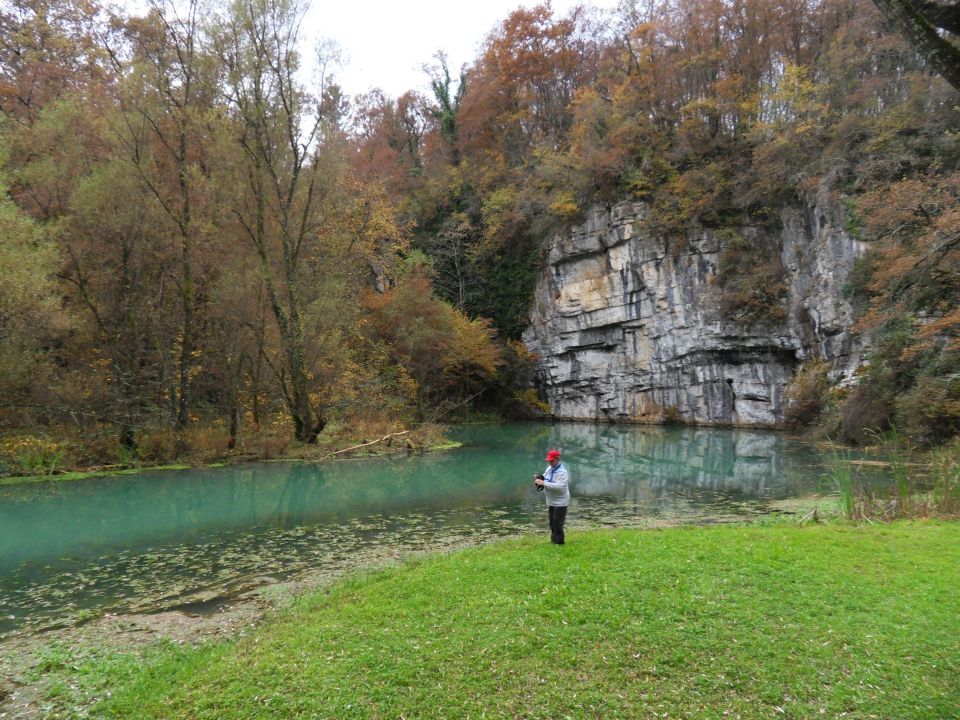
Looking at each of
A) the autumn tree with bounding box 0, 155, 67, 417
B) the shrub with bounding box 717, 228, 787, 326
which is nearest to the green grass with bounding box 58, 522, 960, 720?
the autumn tree with bounding box 0, 155, 67, 417

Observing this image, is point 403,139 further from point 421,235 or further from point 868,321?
point 868,321

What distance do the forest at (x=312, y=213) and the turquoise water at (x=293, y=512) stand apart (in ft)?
10.4

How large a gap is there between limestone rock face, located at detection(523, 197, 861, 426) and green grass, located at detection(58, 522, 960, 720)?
73.2ft

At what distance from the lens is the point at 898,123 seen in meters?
24.5

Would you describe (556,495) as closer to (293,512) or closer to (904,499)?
(904,499)

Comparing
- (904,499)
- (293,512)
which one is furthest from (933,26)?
(293,512)

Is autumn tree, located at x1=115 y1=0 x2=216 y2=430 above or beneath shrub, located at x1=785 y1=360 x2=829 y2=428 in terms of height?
above

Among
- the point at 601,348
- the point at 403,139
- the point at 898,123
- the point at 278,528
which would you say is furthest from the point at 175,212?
the point at 403,139

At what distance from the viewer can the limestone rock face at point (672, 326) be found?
2750 cm

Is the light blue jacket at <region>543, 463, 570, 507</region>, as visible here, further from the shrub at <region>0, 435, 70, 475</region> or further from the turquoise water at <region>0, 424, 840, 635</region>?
the shrub at <region>0, 435, 70, 475</region>

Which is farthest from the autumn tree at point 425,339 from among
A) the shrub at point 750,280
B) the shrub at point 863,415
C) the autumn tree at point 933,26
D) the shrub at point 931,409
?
the autumn tree at point 933,26

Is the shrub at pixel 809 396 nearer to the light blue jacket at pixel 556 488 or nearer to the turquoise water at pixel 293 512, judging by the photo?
the turquoise water at pixel 293 512

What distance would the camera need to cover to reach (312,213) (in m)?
22.5

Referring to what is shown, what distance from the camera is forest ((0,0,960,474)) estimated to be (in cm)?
1717
